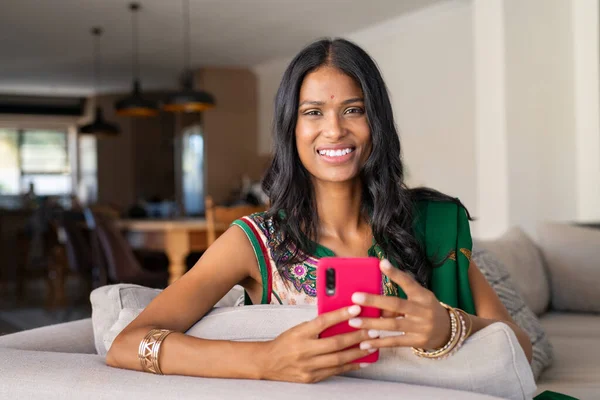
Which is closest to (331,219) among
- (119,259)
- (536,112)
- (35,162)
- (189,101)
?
(119,259)

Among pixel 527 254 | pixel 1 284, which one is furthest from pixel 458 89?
pixel 1 284

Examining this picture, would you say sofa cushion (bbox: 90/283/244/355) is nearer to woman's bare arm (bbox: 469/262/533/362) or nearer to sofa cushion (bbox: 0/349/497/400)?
sofa cushion (bbox: 0/349/497/400)

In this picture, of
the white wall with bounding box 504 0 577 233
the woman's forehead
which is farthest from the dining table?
the woman's forehead

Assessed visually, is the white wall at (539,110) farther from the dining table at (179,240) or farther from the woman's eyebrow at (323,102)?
the woman's eyebrow at (323,102)

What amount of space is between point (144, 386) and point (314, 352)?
247 millimetres

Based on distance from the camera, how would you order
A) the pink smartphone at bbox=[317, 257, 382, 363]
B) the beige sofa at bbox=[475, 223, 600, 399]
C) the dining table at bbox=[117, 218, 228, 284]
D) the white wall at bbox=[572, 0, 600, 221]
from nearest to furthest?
the pink smartphone at bbox=[317, 257, 382, 363]
the beige sofa at bbox=[475, 223, 600, 399]
the white wall at bbox=[572, 0, 600, 221]
the dining table at bbox=[117, 218, 228, 284]

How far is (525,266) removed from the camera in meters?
2.81

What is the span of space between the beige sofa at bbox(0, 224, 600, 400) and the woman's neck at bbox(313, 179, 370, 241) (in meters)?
0.51

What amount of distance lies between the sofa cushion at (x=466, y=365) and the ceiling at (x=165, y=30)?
504 cm

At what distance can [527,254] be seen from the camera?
2895 millimetres

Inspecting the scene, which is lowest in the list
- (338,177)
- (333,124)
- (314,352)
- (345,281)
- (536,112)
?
(314,352)

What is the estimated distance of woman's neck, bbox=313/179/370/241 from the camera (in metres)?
1.45

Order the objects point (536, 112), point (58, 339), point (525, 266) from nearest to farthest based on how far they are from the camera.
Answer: point (58, 339) < point (525, 266) < point (536, 112)

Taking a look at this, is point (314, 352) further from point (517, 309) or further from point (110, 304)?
point (517, 309)
